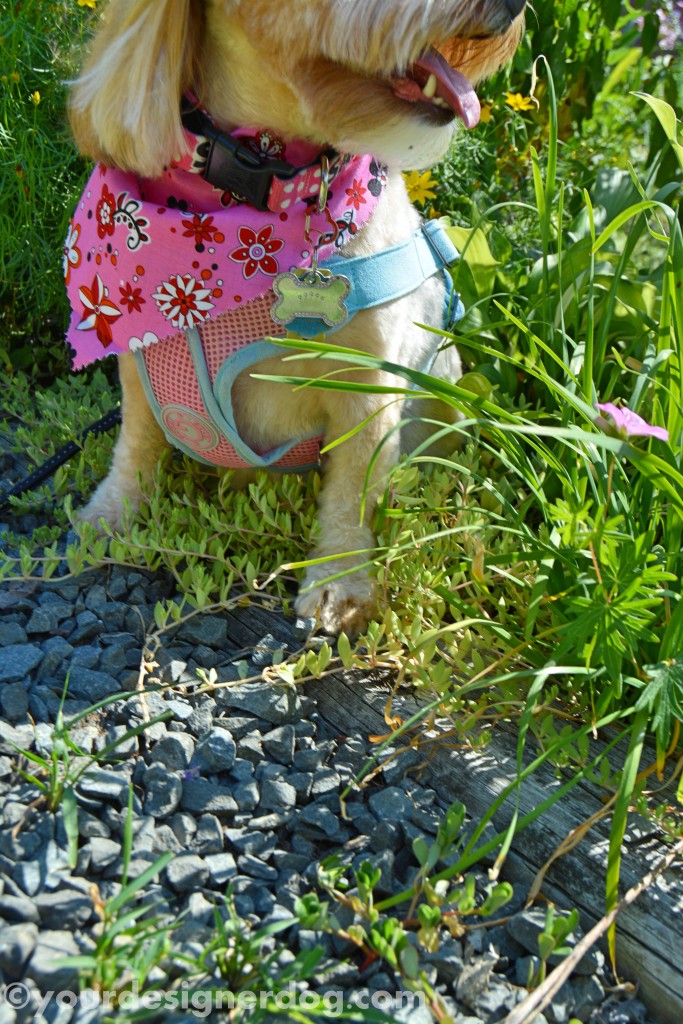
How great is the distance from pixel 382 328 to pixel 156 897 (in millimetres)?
1266

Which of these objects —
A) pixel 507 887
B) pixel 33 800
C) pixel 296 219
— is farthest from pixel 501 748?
pixel 296 219

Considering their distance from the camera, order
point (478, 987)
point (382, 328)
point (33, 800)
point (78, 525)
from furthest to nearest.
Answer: point (78, 525) → point (382, 328) → point (33, 800) → point (478, 987)

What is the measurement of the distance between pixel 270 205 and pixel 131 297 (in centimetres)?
37

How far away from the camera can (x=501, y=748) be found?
180 centimetres

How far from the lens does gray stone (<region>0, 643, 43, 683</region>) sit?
1.87 metres

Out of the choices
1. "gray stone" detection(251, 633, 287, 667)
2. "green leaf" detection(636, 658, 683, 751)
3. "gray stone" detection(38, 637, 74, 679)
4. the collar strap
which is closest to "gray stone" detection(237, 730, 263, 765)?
"gray stone" detection(251, 633, 287, 667)

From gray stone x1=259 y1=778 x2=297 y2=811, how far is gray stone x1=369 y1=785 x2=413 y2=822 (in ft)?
0.45

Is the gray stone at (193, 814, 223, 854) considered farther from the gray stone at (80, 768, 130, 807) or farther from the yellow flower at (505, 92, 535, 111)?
the yellow flower at (505, 92, 535, 111)

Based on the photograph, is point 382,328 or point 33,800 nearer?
point 33,800

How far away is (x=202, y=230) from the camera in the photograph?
1998 mm

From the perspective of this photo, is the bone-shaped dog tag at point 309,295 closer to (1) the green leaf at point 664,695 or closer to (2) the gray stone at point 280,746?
(2) the gray stone at point 280,746

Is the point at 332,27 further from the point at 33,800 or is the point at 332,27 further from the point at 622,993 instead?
the point at 622,993

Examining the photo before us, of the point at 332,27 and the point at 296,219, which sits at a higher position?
the point at 332,27

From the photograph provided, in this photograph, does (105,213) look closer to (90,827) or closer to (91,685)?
(91,685)
